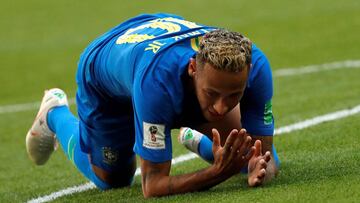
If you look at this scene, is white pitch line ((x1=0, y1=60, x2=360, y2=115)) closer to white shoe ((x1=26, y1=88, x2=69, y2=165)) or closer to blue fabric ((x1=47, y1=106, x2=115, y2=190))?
white shoe ((x1=26, y1=88, x2=69, y2=165))

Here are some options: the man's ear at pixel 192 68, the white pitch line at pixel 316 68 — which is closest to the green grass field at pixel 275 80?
the white pitch line at pixel 316 68

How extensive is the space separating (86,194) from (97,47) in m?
1.21

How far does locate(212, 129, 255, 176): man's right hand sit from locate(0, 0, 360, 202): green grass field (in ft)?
0.64

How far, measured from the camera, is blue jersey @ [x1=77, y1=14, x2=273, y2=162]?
5410mm

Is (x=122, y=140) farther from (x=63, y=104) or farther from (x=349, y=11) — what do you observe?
(x=349, y=11)

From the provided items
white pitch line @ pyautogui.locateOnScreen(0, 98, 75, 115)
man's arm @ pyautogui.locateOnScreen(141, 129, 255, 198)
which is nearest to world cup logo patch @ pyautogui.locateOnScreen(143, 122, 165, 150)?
man's arm @ pyautogui.locateOnScreen(141, 129, 255, 198)

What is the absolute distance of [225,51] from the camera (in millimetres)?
5156

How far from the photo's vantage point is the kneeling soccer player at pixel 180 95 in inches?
206

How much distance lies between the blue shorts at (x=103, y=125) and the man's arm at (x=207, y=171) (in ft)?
3.27

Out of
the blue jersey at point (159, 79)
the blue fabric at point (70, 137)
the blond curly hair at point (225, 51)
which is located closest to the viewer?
the blond curly hair at point (225, 51)

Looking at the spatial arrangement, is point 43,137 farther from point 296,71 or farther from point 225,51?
point 296,71

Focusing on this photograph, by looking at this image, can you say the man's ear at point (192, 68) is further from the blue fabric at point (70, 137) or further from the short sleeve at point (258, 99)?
the blue fabric at point (70, 137)

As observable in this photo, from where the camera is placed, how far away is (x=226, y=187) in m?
6.09

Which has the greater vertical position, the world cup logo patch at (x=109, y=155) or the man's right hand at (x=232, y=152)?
the man's right hand at (x=232, y=152)
